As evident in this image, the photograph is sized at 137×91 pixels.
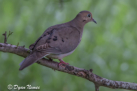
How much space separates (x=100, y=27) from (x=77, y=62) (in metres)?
1.23

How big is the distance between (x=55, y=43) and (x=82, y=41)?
217cm

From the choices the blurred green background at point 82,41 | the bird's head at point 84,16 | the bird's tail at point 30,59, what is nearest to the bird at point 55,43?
the bird's tail at point 30,59

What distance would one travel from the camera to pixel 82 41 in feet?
20.1

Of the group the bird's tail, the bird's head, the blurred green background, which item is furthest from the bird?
the blurred green background

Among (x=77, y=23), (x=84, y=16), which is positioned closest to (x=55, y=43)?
(x=77, y=23)

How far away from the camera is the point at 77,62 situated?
556 cm

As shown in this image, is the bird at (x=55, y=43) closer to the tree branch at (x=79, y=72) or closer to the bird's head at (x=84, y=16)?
the tree branch at (x=79, y=72)

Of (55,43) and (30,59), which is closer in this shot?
(30,59)

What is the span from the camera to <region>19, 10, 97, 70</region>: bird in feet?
12.0

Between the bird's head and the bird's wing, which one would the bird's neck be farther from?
the bird's wing

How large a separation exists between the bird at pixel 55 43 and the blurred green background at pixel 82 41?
0.58 meters

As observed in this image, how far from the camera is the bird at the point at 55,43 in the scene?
3.64 meters

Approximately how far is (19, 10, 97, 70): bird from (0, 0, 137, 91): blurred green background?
1.91ft

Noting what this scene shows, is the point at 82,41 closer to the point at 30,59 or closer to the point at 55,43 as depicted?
the point at 55,43
